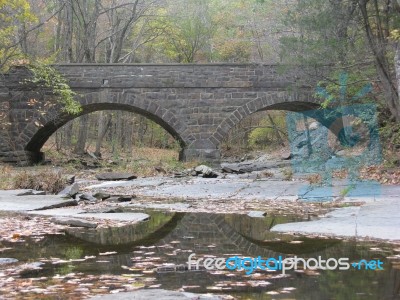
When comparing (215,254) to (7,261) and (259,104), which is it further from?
(259,104)

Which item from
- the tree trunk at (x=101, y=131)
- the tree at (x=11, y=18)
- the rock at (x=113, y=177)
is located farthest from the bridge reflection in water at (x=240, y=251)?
the tree trunk at (x=101, y=131)

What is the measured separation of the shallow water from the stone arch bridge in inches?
579

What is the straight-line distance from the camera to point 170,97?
2053cm

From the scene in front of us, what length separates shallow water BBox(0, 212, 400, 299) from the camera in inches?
115

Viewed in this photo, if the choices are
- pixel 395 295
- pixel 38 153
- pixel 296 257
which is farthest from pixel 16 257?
pixel 38 153

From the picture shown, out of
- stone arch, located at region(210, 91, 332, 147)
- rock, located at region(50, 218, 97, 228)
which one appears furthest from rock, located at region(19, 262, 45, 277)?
stone arch, located at region(210, 91, 332, 147)

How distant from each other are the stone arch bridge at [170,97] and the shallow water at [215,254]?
48.3ft

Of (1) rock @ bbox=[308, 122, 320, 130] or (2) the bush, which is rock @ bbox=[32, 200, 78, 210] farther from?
(1) rock @ bbox=[308, 122, 320, 130]

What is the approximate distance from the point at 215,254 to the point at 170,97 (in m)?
16.8

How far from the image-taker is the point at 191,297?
2.66 meters

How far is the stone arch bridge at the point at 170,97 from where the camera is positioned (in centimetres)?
2019

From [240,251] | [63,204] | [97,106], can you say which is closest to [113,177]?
[97,106]

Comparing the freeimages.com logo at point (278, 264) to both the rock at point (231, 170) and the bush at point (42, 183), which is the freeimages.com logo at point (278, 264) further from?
the rock at point (231, 170)

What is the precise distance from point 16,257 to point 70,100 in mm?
15608
